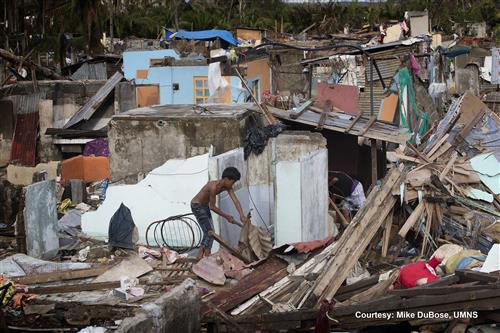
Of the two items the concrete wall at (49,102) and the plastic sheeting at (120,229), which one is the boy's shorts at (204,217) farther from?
the concrete wall at (49,102)

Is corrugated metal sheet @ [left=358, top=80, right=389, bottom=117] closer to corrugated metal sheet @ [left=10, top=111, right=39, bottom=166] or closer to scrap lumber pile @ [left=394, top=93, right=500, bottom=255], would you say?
scrap lumber pile @ [left=394, top=93, right=500, bottom=255]

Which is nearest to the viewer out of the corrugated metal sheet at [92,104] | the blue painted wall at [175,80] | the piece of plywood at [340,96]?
the piece of plywood at [340,96]

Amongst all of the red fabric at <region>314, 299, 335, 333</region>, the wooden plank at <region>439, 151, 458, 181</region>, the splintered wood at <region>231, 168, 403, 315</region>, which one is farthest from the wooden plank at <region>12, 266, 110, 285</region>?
the wooden plank at <region>439, 151, 458, 181</region>

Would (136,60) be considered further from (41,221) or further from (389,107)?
(41,221)

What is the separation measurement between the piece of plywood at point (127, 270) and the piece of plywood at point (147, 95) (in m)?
12.1

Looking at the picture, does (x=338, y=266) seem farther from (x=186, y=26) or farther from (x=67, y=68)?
(x=186, y=26)

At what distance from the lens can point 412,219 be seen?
32.7ft

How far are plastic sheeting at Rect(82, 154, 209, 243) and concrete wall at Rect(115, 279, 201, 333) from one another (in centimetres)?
496

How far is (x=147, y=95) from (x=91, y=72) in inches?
218

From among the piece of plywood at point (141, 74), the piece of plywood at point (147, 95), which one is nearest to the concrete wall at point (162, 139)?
the piece of plywood at point (147, 95)

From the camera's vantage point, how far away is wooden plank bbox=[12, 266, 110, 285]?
9.86 meters

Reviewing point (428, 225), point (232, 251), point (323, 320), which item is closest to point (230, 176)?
point (232, 251)

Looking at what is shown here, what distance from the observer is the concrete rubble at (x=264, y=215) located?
7445 mm

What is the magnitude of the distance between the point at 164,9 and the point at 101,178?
3200 cm
